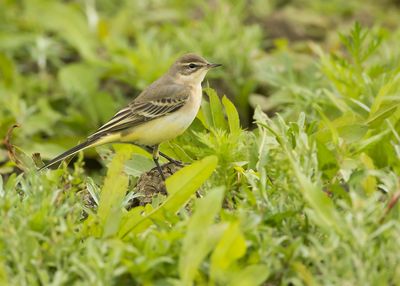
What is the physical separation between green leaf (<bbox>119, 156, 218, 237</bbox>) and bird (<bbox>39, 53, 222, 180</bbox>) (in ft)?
3.46

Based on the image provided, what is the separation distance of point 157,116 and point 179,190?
1.90 metres

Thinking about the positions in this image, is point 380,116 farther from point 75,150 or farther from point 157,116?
point 75,150

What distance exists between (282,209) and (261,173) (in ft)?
1.40

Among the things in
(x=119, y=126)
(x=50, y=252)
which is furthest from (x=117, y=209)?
(x=119, y=126)

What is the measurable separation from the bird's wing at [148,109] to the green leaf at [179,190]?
167cm

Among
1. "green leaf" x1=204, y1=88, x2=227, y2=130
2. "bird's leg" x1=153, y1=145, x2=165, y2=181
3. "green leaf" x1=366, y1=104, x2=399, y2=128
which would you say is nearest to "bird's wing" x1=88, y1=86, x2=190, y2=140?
"bird's leg" x1=153, y1=145, x2=165, y2=181

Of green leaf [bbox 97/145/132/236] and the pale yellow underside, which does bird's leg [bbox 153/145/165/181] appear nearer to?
the pale yellow underside

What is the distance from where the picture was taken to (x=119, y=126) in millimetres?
5859

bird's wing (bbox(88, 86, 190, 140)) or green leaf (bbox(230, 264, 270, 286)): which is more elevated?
green leaf (bbox(230, 264, 270, 286))

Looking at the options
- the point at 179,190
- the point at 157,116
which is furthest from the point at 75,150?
the point at 179,190

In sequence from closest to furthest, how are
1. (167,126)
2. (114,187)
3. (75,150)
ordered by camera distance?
(114,187) < (75,150) < (167,126)

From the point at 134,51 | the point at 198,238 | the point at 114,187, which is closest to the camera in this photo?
the point at 198,238

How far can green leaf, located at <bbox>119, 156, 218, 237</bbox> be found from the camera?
13.4 feet

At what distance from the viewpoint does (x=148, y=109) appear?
20.0ft
